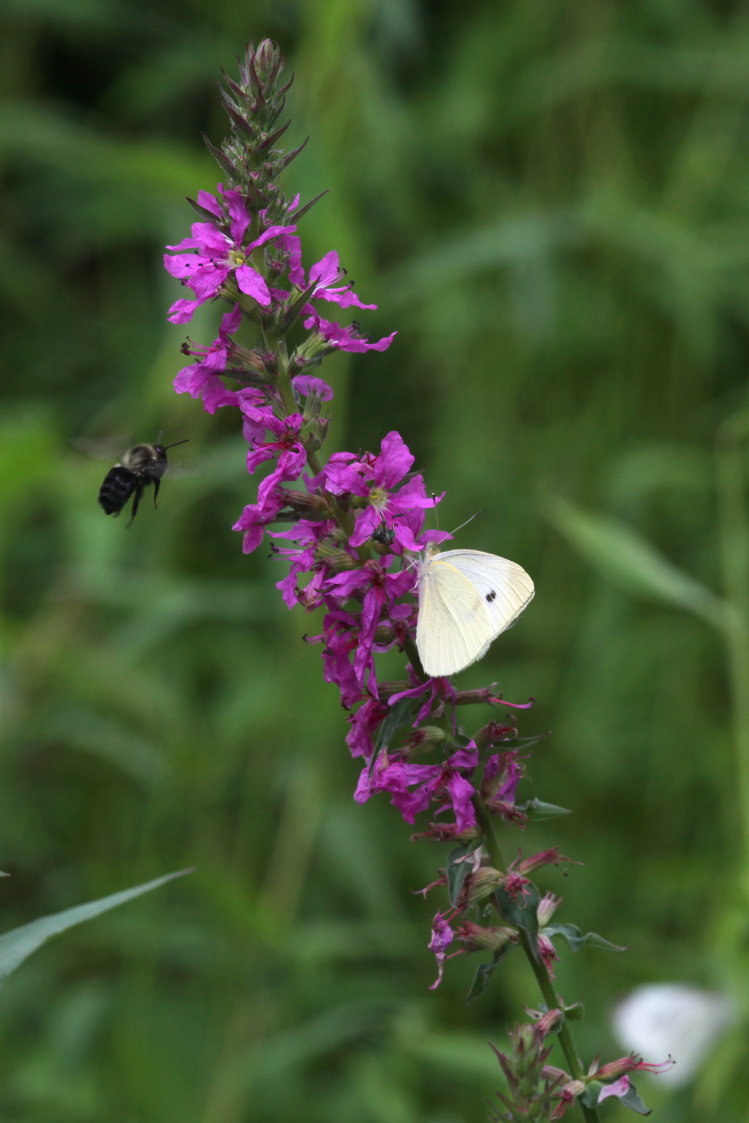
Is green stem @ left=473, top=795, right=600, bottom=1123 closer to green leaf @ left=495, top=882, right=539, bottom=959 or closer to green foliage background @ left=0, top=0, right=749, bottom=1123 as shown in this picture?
green leaf @ left=495, top=882, right=539, bottom=959

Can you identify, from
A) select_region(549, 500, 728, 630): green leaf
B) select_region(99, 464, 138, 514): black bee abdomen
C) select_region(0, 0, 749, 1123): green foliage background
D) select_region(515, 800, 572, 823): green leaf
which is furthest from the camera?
select_region(0, 0, 749, 1123): green foliage background

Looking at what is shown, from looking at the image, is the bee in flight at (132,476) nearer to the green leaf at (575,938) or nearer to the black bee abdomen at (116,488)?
the black bee abdomen at (116,488)

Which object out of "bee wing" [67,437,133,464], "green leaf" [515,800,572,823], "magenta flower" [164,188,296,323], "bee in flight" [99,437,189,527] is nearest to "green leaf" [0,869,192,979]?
"green leaf" [515,800,572,823]

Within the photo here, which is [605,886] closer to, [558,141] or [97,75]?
[558,141]

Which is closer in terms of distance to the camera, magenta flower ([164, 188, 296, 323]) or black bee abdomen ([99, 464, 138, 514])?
magenta flower ([164, 188, 296, 323])

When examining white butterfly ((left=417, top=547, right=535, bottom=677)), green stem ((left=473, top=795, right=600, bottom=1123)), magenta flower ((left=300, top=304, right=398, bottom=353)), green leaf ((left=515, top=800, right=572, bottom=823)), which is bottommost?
green stem ((left=473, top=795, right=600, bottom=1123))

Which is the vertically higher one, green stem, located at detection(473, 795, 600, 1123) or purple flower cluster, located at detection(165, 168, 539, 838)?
purple flower cluster, located at detection(165, 168, 539, 838)

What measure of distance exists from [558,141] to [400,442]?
348 cm

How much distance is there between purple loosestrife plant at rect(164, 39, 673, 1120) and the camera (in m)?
1.49

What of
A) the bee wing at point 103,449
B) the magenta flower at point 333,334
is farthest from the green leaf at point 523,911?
the bee wing at point 103,449

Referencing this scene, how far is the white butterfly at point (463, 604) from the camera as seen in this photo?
150 centimetres

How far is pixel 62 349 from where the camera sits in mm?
5109

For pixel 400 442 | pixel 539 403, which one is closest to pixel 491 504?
pixel 539 403

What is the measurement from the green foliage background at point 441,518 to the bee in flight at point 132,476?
34.9 inches
